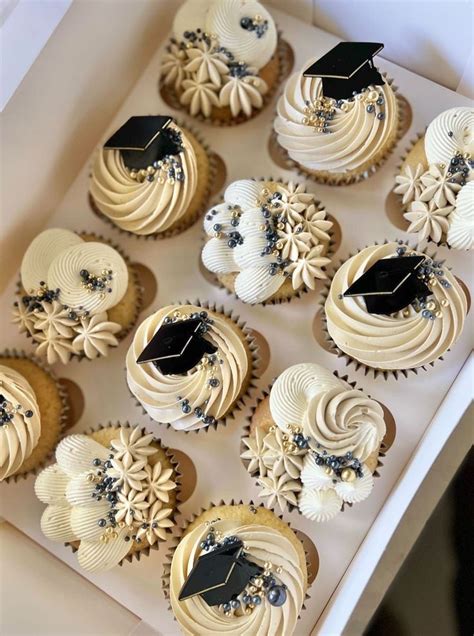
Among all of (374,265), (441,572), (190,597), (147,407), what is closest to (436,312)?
(374,265)

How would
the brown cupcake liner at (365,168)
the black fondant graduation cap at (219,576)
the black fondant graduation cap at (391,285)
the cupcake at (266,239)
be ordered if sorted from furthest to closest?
the brown cupcake liner at (365,168), the cupcake at (266,239), the black fondant graduation cap at (391,285), the black fondant graduation cap at (219,576)

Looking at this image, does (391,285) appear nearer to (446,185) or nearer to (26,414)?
(446,185)

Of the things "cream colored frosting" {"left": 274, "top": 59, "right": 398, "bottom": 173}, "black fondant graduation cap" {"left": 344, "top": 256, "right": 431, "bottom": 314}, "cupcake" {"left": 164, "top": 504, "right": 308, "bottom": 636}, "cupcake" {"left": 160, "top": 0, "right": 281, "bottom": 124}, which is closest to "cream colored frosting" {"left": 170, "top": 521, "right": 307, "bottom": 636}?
"cupcake" {"left": 164, "top": 504, "right": 308, "bottom": 636}

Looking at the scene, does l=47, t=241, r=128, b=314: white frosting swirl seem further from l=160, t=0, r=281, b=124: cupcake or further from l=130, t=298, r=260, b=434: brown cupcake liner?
l=160, t=0, r=281, b=124: cupcake

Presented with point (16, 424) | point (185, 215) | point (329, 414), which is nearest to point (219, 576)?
point (329, 414)

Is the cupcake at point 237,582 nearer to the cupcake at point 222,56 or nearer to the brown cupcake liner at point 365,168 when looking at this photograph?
the brown cupcake liner at point 365,168

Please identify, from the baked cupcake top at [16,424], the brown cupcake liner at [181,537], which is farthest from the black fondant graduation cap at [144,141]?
the brown cupcake liner at [181,537]
